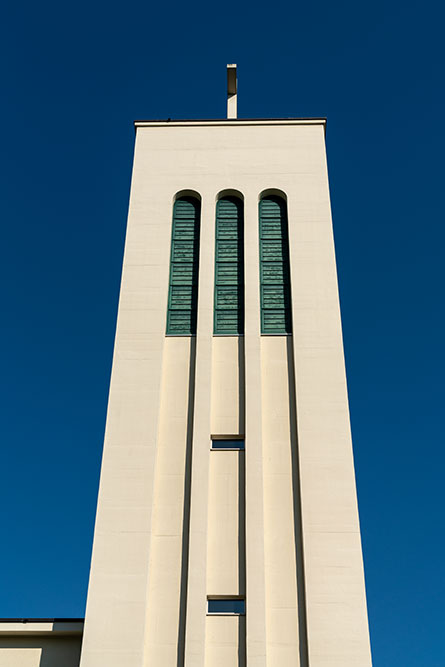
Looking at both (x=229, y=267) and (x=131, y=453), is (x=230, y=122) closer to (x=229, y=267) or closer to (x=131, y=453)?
(x=229, y=267)

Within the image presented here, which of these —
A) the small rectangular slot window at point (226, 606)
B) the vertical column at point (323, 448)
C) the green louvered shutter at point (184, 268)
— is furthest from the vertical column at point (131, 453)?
the vertical column at point (323, 448)

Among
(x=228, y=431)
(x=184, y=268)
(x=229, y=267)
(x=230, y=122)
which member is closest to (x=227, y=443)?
(x=228, y=431)

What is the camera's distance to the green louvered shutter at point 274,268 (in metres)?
21.4

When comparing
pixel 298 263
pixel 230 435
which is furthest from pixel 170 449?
pixel 298 263

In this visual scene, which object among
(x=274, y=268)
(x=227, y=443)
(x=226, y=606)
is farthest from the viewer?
(x=274, y=268)

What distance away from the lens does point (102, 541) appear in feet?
56.8

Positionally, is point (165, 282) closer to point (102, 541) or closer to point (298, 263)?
point (298, 263)

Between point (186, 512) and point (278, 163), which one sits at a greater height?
point (278, 163)

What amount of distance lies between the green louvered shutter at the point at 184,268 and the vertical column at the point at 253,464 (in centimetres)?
166

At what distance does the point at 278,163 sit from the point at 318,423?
10431 mm

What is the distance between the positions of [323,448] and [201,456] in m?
3.15

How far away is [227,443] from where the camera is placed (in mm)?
19234

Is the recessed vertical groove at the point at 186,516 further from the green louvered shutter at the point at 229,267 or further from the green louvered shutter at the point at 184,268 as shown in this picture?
the green louvered shutter at the point at 229,267

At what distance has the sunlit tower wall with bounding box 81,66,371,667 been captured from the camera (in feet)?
53.3
